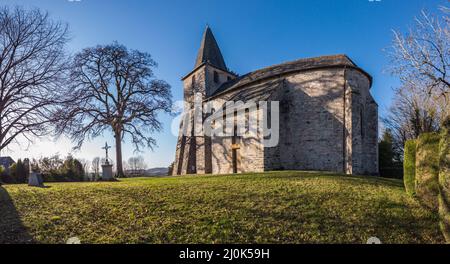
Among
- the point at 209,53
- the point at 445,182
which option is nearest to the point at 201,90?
the point at 209,53

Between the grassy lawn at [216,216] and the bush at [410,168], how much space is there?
305 mm

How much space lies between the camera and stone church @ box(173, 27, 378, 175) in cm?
1568

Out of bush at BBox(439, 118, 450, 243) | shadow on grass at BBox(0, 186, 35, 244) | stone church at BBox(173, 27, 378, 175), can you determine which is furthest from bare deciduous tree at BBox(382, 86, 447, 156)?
shadow on grass at BBox(0, 186, 35, 244)

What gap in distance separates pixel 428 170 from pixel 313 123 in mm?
10383

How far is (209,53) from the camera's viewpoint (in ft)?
87.0

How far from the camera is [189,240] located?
4.29 metres

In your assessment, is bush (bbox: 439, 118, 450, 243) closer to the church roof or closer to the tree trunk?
the church roof

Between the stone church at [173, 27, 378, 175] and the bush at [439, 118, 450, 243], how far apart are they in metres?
10.1

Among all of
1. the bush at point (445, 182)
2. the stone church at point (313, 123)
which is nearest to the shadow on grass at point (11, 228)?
the bush at point (445, 182)

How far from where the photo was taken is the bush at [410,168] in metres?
7.66

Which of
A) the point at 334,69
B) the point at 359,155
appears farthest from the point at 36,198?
the point at 334,69

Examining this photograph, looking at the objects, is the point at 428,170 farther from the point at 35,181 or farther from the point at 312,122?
the point at 35,181
